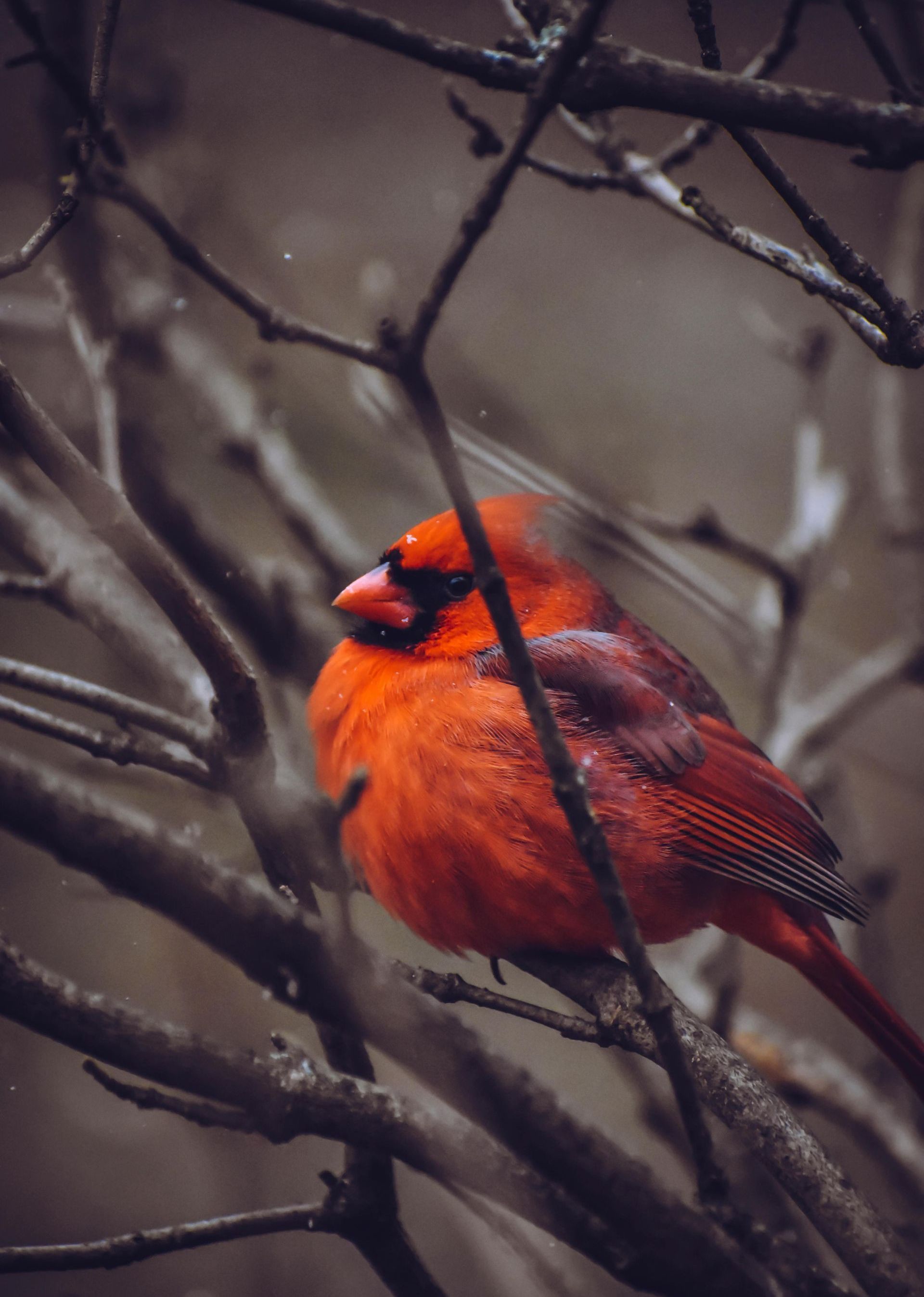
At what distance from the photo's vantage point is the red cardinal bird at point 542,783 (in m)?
1.57

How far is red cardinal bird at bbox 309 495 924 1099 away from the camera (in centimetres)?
157

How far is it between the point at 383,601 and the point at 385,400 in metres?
0.93

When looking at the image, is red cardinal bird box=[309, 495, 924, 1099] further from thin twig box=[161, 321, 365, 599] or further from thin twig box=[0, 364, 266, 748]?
thin twig box=[161, 321, 365, 599]

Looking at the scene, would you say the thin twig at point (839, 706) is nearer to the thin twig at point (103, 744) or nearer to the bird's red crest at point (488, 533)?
the bird's red crest at point (488, 533)

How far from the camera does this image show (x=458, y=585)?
5.82ft

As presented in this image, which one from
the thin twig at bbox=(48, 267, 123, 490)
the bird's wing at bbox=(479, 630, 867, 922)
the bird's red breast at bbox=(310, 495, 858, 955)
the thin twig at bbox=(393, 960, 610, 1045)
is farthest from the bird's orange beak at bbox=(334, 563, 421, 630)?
the thin twig at bbox=(393, 960, 610, 1045)

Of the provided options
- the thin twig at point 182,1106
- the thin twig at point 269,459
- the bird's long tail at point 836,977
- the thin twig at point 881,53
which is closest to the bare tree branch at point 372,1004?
the thin twig at point 182,1106

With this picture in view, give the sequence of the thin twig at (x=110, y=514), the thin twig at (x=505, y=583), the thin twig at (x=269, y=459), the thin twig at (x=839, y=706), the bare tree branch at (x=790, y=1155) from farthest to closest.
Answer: the thin twig at (x=269, y=459) → the thin twig at (x=839, y=706) → the bare tree branch at (x=790, y=1155) → the thin twig at (x=110, y=514) → the thin twig at (x=505, y=583)

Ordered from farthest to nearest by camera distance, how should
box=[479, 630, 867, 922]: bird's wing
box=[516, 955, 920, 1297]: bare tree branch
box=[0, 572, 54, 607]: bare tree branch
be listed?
Answer: box=[479, 630, 867, 922]: bird's wing
box=[0, 572, 54, 607]: bare tree branch
box=[516, 955, 920, 1297]: bare tree branch

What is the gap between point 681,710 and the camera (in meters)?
1.88

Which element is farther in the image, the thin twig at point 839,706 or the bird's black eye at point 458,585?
the thin twig at point 839,706

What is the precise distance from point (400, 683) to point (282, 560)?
3.23 feet

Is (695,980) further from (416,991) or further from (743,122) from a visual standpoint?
(743,122)

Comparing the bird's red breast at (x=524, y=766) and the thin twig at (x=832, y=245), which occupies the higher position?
the thin twig at (x=832, y=245)
